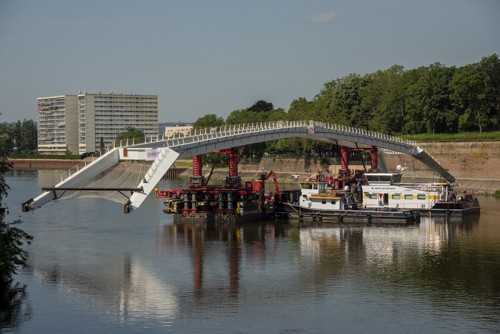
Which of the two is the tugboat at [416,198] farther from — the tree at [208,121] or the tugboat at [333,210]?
the tree at [208,121]

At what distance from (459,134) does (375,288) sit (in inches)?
2514

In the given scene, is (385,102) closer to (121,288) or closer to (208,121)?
(208,121)

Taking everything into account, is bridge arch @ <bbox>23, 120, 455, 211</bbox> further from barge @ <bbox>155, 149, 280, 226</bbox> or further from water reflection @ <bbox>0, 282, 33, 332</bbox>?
water reflection @ <bbox>0, 282, 33, 332</bbox>

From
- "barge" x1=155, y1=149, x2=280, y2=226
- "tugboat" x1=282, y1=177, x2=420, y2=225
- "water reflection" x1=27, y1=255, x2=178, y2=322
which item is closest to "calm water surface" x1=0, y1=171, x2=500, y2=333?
"water reflection" x1=27, y1=255, x2=178, y2=322

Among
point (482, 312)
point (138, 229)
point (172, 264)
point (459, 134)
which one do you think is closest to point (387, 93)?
point (459, 134)

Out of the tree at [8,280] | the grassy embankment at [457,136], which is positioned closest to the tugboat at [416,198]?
the grassy embankment at [457,136]

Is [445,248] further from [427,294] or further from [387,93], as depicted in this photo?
[387,93]

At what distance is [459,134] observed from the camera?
105m

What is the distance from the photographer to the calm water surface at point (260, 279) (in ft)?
124

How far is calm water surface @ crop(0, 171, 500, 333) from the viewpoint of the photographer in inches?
1492

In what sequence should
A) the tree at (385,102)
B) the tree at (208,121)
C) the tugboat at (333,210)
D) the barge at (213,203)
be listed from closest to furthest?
the barge at (213,203)
the tugboat at (333,210)
the tree at (385,102)
the tree at (208,121)

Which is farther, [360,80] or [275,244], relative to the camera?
[360,80]

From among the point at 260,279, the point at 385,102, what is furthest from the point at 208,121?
the point at 260,279

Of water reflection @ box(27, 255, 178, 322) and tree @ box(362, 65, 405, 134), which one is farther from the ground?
tree @ box(362, 65, 405, 134)
